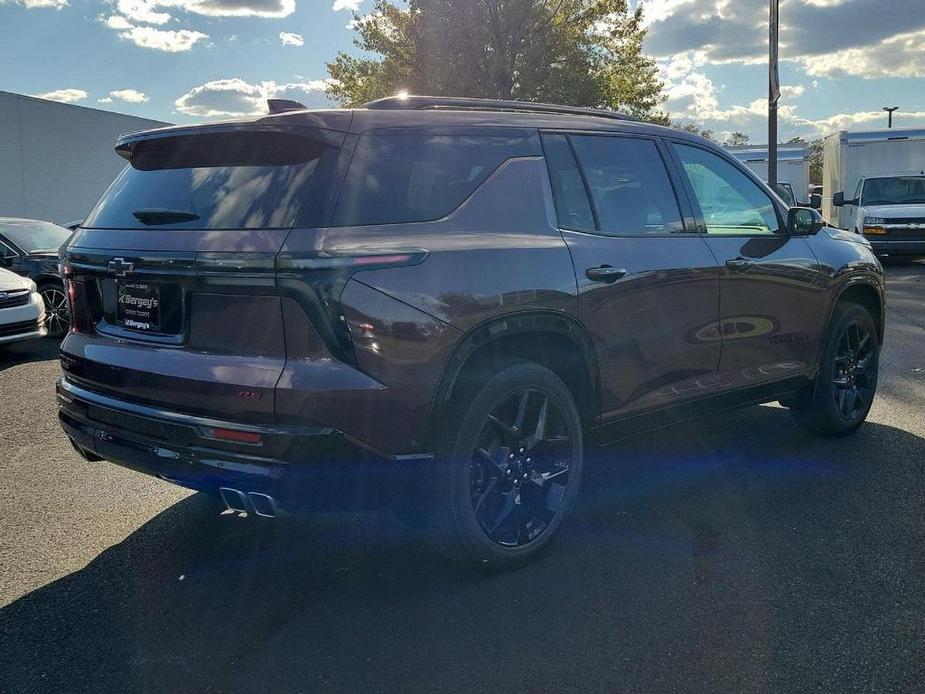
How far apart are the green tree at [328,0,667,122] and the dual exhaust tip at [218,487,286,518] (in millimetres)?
20930

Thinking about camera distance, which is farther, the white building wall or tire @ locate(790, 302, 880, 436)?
the white building wall

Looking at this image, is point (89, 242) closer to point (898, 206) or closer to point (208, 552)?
point (208, 552)

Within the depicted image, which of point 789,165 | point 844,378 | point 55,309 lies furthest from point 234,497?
point 789,165

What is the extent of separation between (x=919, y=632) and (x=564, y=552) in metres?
1.38

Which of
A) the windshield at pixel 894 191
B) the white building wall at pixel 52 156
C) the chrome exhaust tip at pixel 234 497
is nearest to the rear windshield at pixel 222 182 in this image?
the chrome exhaust tip at pixel 234 497

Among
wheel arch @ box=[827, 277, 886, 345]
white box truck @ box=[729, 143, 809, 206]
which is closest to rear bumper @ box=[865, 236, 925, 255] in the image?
white box truck @ box=[729, 143, 809, 206]

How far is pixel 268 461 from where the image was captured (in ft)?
9.16

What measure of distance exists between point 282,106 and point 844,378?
3.93 meters

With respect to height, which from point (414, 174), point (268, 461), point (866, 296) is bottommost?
point (268, 461)

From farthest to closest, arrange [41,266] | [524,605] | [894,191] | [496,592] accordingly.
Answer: [894,191], [41,266], [496,592], [524,605]

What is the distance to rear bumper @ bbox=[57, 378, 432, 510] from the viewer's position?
2.78 metres

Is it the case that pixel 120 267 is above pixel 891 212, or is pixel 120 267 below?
above

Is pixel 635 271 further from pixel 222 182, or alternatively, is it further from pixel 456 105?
pixel 222 182

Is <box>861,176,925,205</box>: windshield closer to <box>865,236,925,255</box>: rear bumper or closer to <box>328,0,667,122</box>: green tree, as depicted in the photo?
<box>865,236,925,255</box>: rear bumper
